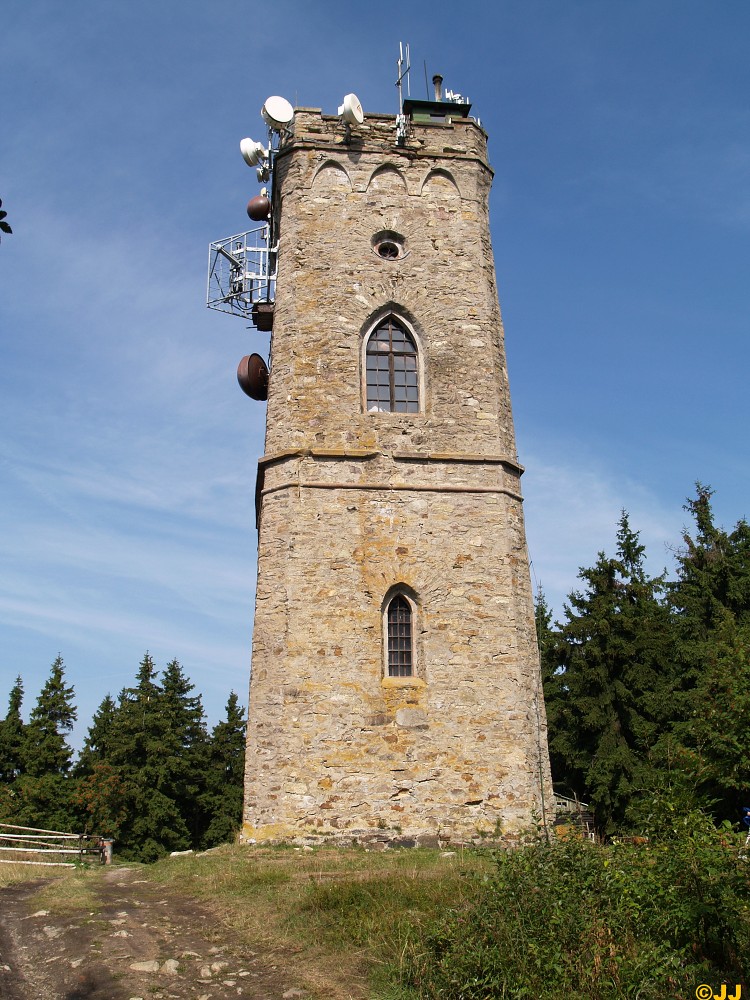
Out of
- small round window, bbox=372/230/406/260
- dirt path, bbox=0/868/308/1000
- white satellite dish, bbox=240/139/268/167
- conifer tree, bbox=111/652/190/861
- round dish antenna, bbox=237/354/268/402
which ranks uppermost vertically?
white satellite dish, bbox=240/139/268/167

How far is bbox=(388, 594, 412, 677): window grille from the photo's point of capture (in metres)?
12.6

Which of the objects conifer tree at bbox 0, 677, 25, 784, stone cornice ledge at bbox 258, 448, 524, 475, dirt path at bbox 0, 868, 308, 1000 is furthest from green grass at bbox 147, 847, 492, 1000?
conifer tree at bbox 0, 677, 25, 784

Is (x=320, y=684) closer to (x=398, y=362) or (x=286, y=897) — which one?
(x=286, y=897)

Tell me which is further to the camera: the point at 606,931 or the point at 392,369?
the point at 392,369

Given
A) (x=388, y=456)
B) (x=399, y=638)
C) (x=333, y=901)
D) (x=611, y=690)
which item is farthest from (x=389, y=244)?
(x=611, y=690)

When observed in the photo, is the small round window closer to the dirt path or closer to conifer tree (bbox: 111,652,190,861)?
the dirt path

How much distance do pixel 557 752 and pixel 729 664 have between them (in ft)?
52.5

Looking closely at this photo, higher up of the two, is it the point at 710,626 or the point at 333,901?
the point at 710,626

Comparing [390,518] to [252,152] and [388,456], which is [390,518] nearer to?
[388,456]

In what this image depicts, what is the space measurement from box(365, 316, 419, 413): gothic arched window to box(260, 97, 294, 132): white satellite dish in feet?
14.8

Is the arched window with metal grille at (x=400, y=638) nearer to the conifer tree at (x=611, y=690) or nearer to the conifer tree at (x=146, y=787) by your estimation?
the conifer tree at (x=611, y=690)

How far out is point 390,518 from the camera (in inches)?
524

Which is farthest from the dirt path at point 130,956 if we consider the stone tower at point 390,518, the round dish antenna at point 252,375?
the round dish antenna at point 252,375

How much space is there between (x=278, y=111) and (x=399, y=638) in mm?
10172
